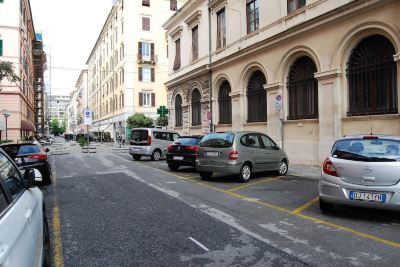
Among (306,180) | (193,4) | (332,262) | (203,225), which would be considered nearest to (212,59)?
(193,4)

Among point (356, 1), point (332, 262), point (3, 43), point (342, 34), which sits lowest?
point (332, 262)

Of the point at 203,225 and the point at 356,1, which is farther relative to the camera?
the point at 356,1

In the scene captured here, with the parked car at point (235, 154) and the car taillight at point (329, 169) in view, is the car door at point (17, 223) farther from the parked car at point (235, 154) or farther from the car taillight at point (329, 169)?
the parked car at point (235, 154)

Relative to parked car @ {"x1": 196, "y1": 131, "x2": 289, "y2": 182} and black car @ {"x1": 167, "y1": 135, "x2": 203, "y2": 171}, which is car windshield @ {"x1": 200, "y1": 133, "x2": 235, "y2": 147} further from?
black car @ {"x1": 167, "y1": 135, "x2": 203, "y2": 171}

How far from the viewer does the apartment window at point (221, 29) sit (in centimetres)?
2323

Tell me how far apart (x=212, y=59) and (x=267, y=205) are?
17475 mm

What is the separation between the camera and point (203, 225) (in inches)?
243

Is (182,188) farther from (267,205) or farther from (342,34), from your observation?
(342,34)

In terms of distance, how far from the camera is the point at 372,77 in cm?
1347

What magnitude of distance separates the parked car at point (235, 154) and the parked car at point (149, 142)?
8319mm

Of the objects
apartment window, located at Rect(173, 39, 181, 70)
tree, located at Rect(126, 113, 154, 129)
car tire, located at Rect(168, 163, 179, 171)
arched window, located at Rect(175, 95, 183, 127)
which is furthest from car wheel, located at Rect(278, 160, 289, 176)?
tree, located at Rect(126, 113, 154, 129)

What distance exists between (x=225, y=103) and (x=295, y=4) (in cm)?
773

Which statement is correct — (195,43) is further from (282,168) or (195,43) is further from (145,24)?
(145,24)

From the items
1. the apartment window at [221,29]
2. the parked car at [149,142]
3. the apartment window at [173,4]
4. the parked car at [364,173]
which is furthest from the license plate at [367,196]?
the apartment window at [173,4]
